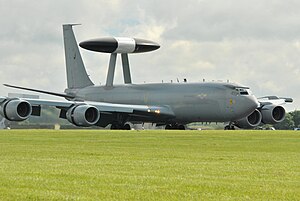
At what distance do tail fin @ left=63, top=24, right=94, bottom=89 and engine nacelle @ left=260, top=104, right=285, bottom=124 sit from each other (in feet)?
79.9

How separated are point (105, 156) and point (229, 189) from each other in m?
10.2

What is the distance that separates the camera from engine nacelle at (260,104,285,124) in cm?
7506

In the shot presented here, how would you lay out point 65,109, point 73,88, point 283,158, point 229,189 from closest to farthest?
point 229,189 → point 283,158 → point 65,109 → point 73,88

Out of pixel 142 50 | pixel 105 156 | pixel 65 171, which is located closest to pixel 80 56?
pixel 142 50

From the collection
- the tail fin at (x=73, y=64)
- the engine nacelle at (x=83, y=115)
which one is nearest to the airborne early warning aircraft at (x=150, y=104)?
the engine nacelle at (x=83, y=115)

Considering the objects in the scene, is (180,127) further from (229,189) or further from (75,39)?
(229,189)

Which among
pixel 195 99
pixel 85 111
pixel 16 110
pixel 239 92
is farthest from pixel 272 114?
pixel 16 110

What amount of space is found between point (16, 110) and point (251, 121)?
2534 cm

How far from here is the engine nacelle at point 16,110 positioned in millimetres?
61625

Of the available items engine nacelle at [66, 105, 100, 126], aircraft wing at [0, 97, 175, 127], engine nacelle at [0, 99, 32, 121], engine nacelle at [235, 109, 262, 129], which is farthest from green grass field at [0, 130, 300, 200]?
engine nacelle at [235, 109, 262, 129]

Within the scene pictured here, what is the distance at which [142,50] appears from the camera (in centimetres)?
8825

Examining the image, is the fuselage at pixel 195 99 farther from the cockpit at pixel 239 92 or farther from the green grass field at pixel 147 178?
the green grass field at pixel 147 178

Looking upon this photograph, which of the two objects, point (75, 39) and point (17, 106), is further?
point (75, 39)

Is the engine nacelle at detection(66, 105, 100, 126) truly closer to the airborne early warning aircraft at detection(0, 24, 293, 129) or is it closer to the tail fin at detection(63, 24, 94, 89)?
the airborne early warning aircraft at detection(0, 24, 293, 129)
